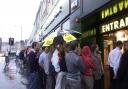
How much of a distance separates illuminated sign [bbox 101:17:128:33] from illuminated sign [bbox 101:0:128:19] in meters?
0.31

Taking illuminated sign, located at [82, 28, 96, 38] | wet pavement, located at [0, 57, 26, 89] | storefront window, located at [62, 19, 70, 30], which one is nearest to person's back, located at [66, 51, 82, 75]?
illuminated sign, located at [82, 28, 96, 38]

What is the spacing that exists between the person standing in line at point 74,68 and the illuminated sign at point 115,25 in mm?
2999

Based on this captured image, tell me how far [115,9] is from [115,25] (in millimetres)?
537

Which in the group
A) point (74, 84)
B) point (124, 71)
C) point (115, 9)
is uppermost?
point (115, 9)

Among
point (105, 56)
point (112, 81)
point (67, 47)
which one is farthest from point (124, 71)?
point (105, 56)

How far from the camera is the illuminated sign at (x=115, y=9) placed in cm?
1317

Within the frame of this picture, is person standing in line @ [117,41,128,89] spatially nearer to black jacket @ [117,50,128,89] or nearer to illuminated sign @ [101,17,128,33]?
black jacket @ [117,50,128,89]

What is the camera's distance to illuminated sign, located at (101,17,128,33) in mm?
13407

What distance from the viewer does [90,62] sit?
1184cm

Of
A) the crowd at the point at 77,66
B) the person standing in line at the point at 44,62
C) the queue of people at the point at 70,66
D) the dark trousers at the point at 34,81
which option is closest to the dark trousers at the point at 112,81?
the crowd at the point at 77,66

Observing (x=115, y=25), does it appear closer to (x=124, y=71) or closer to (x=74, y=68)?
(x=124, y=71)

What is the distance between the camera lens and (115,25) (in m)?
14.3

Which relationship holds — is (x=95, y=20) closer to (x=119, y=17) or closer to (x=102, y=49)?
(x=102, y=49)

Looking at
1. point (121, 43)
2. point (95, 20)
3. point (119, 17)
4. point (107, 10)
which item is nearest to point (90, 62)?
point (121, 43)
